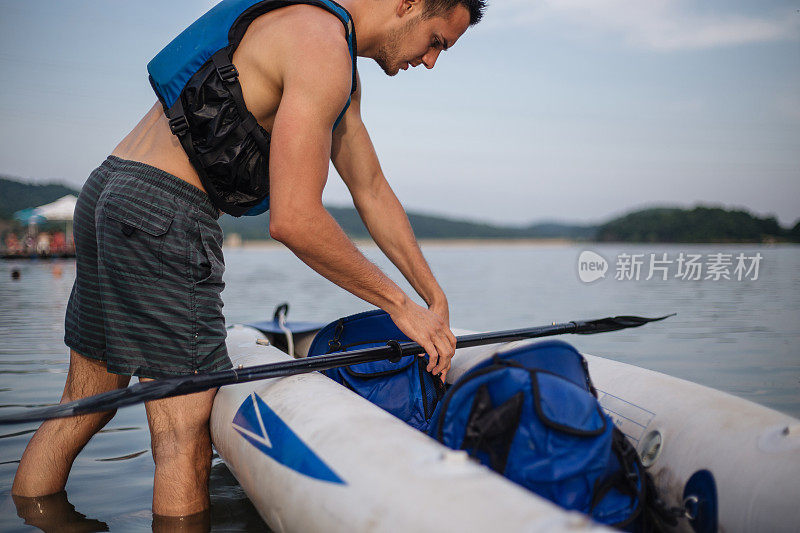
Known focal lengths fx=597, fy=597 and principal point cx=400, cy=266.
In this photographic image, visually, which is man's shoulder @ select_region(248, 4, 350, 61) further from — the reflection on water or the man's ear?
the reflection on water

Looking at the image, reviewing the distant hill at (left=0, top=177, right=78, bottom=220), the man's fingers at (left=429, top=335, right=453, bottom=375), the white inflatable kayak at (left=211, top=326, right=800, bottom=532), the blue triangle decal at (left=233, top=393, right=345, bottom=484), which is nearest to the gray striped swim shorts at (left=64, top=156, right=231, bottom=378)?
the blue triangle decal at (left=233, top=393, right=345, bottom=484)

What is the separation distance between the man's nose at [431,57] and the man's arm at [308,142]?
52 cm

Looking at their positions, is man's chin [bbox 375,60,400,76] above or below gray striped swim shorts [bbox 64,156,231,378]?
above

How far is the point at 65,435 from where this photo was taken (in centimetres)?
236

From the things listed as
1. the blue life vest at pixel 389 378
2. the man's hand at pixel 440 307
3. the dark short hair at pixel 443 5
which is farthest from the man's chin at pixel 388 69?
the blue life vest at pixel 389 378

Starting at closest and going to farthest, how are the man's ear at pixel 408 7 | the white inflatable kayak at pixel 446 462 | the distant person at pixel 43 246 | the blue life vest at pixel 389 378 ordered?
the white inflatable kayak at pixel 446 462, the man's ear at pixel 408 7, the blue life vest at pixel 389 378, the distant person at pixel 43 246

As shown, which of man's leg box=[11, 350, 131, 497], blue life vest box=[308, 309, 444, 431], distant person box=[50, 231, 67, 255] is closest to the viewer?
man's leg box=[11, 350, 131, 497]

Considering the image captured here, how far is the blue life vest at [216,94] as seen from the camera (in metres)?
2.04

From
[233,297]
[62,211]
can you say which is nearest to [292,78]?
[233,297]

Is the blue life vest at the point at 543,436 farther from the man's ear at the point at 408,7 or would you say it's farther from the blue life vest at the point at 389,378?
the man's ear at the point at 408,7

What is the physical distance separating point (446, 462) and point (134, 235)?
132 cm

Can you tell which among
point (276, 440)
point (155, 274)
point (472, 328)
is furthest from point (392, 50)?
point (472, 328)

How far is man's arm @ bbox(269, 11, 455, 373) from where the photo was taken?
1.84 m

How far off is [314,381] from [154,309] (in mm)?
636
